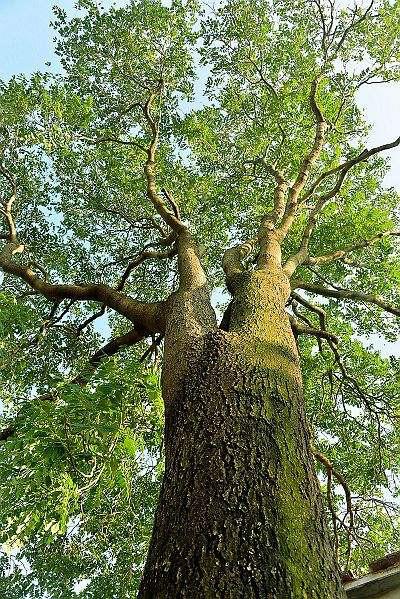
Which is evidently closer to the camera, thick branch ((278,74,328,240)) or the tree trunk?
the tree trunk

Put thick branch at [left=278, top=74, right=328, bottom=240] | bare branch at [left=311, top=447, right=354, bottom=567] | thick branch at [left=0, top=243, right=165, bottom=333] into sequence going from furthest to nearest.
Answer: thick branch at [left=278, top=74, right=328, bottom=240]
bare branch at [left=311, top=447, right=354, bottom=567]
thick branch at [left=0, top=243, right=165, bottom=333]

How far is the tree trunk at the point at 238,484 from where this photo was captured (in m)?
1.93

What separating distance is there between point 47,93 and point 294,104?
4382 mm

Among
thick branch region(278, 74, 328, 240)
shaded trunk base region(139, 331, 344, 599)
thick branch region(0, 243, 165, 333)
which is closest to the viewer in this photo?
shaded trunk base region(139, 331, 344, 599)

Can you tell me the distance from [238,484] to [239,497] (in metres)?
0.07

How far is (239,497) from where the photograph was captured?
2.21 meters

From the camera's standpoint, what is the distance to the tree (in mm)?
2371

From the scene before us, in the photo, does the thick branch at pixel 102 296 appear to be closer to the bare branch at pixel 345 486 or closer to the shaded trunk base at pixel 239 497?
the shaded trunk base at pixel 239 497

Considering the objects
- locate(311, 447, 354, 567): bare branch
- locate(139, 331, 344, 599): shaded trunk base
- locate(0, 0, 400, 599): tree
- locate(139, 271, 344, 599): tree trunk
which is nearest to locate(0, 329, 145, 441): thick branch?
locate(0, 0, 400, 599): tree

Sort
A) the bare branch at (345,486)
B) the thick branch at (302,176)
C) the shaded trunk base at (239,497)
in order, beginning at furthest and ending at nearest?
1. the thick branch at (302,176)
2. the bare branch at (345,486)
3. the shaded trunk base at (239,497)

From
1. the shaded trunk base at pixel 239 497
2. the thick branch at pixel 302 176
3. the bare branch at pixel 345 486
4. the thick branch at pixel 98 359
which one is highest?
the thick branch at pixel 302 176

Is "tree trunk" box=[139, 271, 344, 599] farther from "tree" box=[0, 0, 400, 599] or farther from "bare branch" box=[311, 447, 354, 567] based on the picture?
"bare branch" box=[311, 447, 354, 567]

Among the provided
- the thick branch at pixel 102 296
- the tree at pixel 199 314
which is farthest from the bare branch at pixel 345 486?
the thick branch at pixel 102 296

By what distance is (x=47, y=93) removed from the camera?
8.33m
